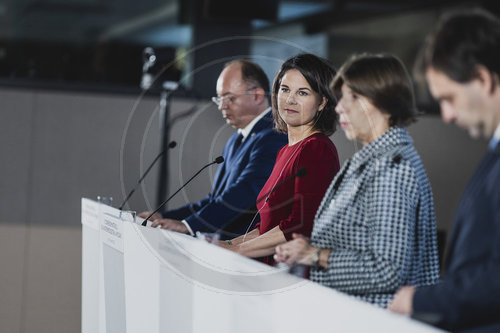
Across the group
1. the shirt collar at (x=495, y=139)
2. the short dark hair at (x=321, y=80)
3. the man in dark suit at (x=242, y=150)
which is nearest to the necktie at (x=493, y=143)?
the shirt collar at (x=495, y=139)

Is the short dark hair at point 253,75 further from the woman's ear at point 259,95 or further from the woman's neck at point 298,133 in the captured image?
the woman's neck at point 298,133

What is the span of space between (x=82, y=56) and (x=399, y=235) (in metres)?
3.40

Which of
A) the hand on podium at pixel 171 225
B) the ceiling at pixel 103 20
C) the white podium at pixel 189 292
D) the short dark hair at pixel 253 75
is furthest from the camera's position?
the ceiling at pixel 103 20

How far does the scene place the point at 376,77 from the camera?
54.7 inches

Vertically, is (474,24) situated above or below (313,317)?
above

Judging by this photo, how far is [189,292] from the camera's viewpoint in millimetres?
1811

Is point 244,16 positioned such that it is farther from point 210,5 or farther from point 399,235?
point 399,235

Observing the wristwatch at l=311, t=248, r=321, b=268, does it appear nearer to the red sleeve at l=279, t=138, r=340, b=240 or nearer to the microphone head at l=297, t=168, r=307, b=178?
the red sleeve at l=279, t=138, r=340, b=240

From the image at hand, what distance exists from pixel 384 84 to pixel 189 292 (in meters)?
0.73

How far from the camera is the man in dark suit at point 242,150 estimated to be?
1706 millimetres

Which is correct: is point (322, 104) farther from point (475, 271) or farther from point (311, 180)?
point (475, 271)

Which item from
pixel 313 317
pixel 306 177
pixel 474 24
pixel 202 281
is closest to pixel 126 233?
pixel 202 281

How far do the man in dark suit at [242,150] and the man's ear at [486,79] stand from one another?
565 mm

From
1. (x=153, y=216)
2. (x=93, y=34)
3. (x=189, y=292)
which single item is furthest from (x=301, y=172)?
(x=93, y=34)
